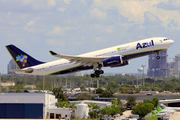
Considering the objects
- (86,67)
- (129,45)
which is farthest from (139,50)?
(86,67)

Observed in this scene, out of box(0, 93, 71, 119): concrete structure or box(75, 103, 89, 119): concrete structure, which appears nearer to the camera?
box(0, 93, 71, 119): concrete structure

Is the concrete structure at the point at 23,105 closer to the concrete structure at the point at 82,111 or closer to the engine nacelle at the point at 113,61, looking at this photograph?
the concrete structure at the point at 82,111

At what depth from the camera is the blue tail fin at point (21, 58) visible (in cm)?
5987

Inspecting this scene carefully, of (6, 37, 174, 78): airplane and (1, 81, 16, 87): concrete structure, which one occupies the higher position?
(6, 37, 174, 78): airplane

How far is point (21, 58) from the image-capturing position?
61.1 m

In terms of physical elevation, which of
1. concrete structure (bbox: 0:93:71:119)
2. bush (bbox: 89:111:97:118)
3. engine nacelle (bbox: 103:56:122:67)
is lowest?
bush (bbox: 89:111:97:118)

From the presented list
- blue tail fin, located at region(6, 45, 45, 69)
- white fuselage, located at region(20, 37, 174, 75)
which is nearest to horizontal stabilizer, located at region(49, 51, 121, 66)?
white fuselage, located at region(20, 37, 174, 75)

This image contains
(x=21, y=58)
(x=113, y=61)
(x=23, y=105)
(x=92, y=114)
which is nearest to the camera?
(x=113, y=61)

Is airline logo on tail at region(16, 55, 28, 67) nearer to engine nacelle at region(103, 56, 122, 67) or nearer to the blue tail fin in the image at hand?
the blue tail fin

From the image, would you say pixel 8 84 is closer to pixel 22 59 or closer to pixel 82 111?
pixel 82 111

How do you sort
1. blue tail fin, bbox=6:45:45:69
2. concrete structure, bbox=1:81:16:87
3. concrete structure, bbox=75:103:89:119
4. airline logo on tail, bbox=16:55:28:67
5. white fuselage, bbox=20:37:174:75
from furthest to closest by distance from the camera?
concrete structure, bbox=1:81:16:87
concrete structure, bbox=75:103:89:119
airline logo on tail, bbox=16:55:28:67
blue tail fin, bbox=6:45:45:69
white fuselage, bbox=20:37:174:75

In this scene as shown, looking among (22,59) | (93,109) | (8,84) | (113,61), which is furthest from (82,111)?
(113,61)

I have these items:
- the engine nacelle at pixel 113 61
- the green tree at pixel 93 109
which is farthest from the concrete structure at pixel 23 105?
the engine nacelle at pixel 113 61

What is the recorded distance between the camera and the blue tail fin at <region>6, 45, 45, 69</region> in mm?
59866
